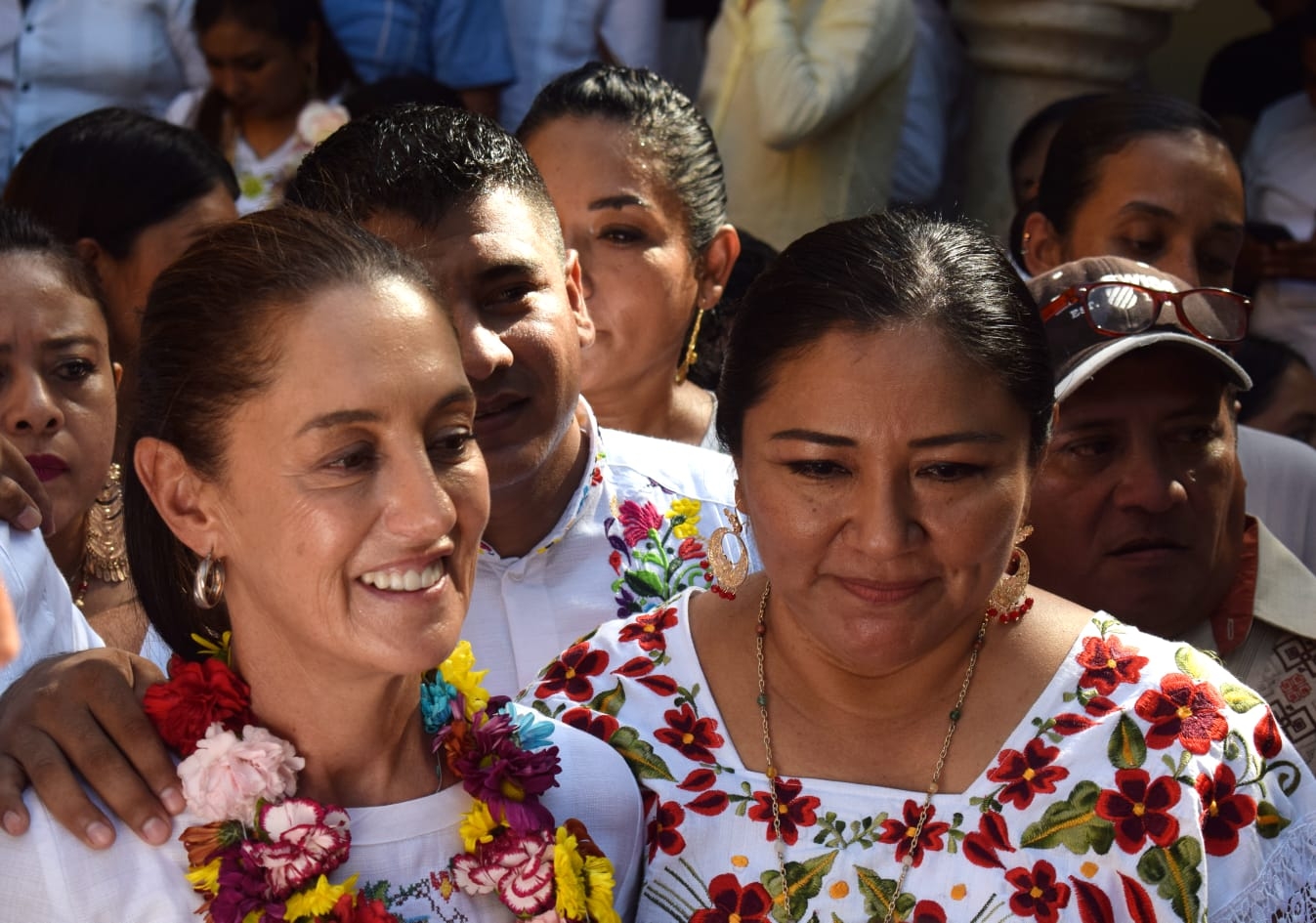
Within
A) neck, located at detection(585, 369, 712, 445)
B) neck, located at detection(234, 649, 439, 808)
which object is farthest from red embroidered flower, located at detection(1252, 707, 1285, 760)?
neck, located at detection(585, 369, 712, 445)

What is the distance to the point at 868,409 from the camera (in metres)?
2.46

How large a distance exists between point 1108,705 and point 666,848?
685 millimetres

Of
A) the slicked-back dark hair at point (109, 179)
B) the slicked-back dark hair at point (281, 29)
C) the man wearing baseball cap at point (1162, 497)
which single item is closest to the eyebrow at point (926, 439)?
the man wearing baseball cap at point (1162, 497)

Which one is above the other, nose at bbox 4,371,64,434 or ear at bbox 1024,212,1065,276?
ear at bbox 1024,212,1065,276

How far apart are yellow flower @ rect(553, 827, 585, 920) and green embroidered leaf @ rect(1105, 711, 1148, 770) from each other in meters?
0.78

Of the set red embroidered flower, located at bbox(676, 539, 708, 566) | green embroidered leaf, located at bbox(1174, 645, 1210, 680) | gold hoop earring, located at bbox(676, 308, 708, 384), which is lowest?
gold hoop earring, located at bbox(676, 308, 708, 384)

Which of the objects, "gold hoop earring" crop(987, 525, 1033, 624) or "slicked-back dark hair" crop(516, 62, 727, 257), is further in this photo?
"slicked-back dark hair" crop(516, 62, 727, 257)

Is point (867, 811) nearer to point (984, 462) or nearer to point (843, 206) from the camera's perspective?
point (984, 462)

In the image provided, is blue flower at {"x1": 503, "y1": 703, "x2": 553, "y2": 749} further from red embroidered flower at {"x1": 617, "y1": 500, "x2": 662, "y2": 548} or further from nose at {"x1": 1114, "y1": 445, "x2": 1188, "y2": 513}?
nose at {"x1": 1114, "y1": 445, "x2": 1188, "y2": 513}

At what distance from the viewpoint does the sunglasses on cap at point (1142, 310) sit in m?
3.10

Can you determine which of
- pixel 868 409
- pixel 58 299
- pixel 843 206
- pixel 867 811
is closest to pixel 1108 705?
pixel 867 811

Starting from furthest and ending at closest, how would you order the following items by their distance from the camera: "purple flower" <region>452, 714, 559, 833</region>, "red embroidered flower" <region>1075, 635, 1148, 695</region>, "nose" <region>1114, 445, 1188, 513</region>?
"nose" <region>1114, 445, 1188, 513</region>
"red embroidered flower" <region>1075, 635, 1148, 695</region>
"purple flower" <region>452, 714, 559, 833</region>

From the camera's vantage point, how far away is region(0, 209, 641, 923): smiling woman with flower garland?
2150mm

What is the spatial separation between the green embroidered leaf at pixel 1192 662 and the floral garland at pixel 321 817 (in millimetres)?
918
